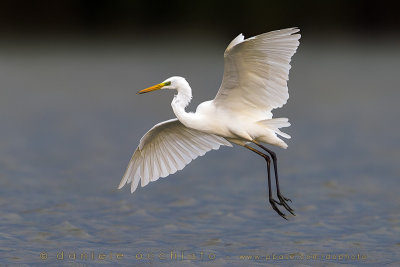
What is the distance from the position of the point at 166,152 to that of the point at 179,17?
31.1m

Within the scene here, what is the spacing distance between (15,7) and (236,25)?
10.5 meters

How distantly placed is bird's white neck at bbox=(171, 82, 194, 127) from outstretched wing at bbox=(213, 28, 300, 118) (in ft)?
1.20

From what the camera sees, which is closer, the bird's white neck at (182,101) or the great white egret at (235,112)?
the great white egret at (235,112)

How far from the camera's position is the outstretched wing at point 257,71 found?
8.87 metres

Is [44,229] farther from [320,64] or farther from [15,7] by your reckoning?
[15,7]

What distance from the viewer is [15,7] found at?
40.1 meters

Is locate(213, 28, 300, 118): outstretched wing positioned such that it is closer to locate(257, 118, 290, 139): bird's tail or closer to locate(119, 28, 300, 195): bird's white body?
locate(119, 28, 300, 195): bird's white body

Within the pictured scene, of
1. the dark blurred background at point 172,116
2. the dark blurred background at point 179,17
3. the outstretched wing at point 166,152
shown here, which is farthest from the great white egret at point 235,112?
the dark blurred background at point 179,17

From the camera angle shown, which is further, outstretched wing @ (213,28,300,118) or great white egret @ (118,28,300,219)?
great white egret @ (118,28,300,219)

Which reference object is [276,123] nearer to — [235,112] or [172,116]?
[235,112]

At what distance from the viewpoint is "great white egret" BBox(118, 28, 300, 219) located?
899 centimetres

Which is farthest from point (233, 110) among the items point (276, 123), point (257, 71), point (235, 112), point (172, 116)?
point (172, 116)

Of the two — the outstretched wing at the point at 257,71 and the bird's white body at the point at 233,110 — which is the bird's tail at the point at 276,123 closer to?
the bird's white body at the point at 233,110

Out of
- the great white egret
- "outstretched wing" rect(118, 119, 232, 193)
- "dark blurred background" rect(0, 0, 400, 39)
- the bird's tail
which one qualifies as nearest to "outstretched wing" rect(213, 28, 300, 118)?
the great white egret
